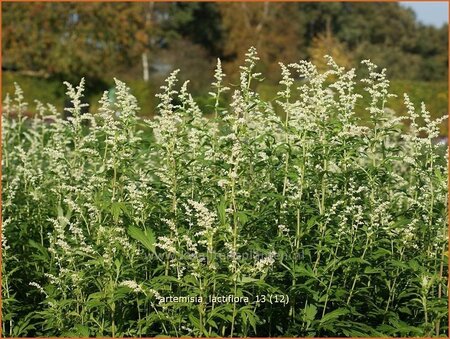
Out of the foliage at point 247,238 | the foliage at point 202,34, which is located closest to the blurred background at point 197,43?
the foliage at point 202,34

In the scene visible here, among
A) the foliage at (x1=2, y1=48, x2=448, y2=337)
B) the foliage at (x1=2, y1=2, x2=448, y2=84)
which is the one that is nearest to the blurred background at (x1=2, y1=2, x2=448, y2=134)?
the foliage at (x1=2, y1=2, x2=448, y2=84)

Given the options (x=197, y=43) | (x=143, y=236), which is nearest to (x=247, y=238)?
(x=143, y=236)

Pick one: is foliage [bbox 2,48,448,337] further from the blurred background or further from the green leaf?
the blurred background

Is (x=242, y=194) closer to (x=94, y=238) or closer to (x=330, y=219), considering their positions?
(x=330, y=219)

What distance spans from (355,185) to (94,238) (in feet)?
6.43

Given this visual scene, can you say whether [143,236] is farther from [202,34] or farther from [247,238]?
[202,34]

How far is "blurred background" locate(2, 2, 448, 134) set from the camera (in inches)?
1510

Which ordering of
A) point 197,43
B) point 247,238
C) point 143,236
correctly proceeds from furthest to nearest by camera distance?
point 197,43 → point 247,238 → point 143,236

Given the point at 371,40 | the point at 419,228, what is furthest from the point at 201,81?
the point at 419,228

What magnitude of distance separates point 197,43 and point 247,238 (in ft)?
183

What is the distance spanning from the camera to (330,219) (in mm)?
4789

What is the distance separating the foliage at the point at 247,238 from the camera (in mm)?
4520

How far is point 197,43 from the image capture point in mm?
59344

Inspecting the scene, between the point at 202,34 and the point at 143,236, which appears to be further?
the point at 202,34
